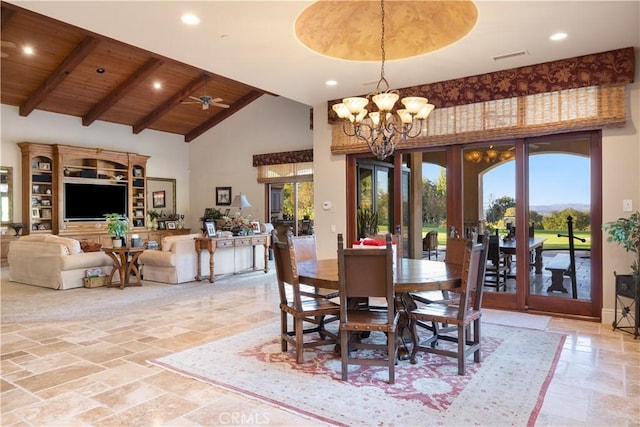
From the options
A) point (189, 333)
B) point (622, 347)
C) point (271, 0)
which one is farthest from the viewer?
point (189, 333)

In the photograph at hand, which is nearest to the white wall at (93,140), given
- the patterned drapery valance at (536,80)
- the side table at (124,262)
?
the side table at (124,262)

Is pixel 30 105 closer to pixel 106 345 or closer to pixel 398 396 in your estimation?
pixel 106 345

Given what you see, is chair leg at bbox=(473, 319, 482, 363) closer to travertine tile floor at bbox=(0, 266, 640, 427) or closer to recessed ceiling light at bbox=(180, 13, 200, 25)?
travertine tile floor at bbox=(0, 266, 640, 427)

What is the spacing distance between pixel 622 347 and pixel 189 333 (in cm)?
398

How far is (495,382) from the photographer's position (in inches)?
112

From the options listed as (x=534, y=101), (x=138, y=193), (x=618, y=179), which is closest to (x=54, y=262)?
(x=138, y=193)

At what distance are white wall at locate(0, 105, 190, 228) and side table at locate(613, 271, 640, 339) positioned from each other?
10.9 meters

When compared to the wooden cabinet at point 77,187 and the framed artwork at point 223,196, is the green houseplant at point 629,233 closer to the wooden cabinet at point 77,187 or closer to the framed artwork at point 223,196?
the framed artwork at point 223,196

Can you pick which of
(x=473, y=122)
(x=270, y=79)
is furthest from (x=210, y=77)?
(x=473, y=122)

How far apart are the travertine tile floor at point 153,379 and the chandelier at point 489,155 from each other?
198 cm

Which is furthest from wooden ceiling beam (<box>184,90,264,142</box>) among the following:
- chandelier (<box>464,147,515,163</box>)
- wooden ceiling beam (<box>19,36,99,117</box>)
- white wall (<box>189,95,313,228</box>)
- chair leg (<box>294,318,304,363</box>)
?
chair leg (<box>294,318,304,363</box>)

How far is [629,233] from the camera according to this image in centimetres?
390

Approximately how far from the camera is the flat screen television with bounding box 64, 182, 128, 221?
32.0ft

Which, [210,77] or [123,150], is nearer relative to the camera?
[210,77]
